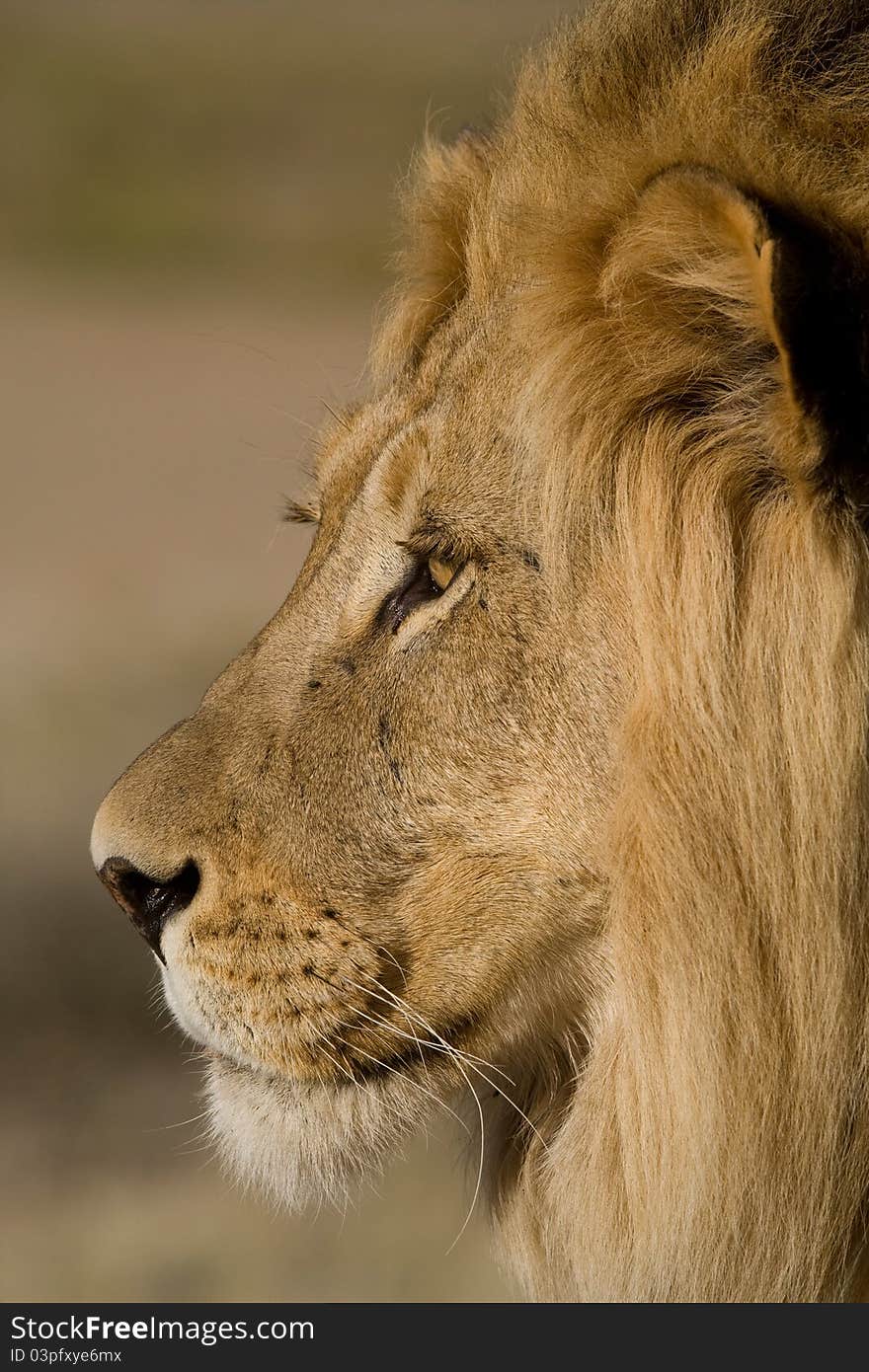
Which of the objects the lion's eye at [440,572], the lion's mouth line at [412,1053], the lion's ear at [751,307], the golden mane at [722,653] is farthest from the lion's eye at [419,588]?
the lion's mouth line at [412,1053]

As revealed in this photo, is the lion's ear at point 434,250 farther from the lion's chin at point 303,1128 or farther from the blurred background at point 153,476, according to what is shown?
the lion's chin at point 303,1128

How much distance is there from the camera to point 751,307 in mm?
1326

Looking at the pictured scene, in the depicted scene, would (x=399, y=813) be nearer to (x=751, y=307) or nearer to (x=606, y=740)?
(x=606, y=740)

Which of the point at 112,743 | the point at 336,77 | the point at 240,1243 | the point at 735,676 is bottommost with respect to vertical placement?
the point at 240,1243

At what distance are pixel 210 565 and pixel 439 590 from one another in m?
6.16

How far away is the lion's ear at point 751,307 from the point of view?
Answer: 1.23 m

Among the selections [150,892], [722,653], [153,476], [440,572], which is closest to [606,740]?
[722,653]

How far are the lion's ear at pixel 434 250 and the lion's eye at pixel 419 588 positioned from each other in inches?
13.5

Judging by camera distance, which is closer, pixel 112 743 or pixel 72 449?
pixel 112 743

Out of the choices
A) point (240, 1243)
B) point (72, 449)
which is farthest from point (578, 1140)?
point (72, 449)

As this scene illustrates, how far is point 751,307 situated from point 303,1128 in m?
0.97

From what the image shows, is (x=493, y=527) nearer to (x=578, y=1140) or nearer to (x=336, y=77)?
(x=578, y=1140)

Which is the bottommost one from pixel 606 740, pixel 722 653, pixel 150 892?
pixel 150 892

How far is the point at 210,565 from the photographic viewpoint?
301 inches
